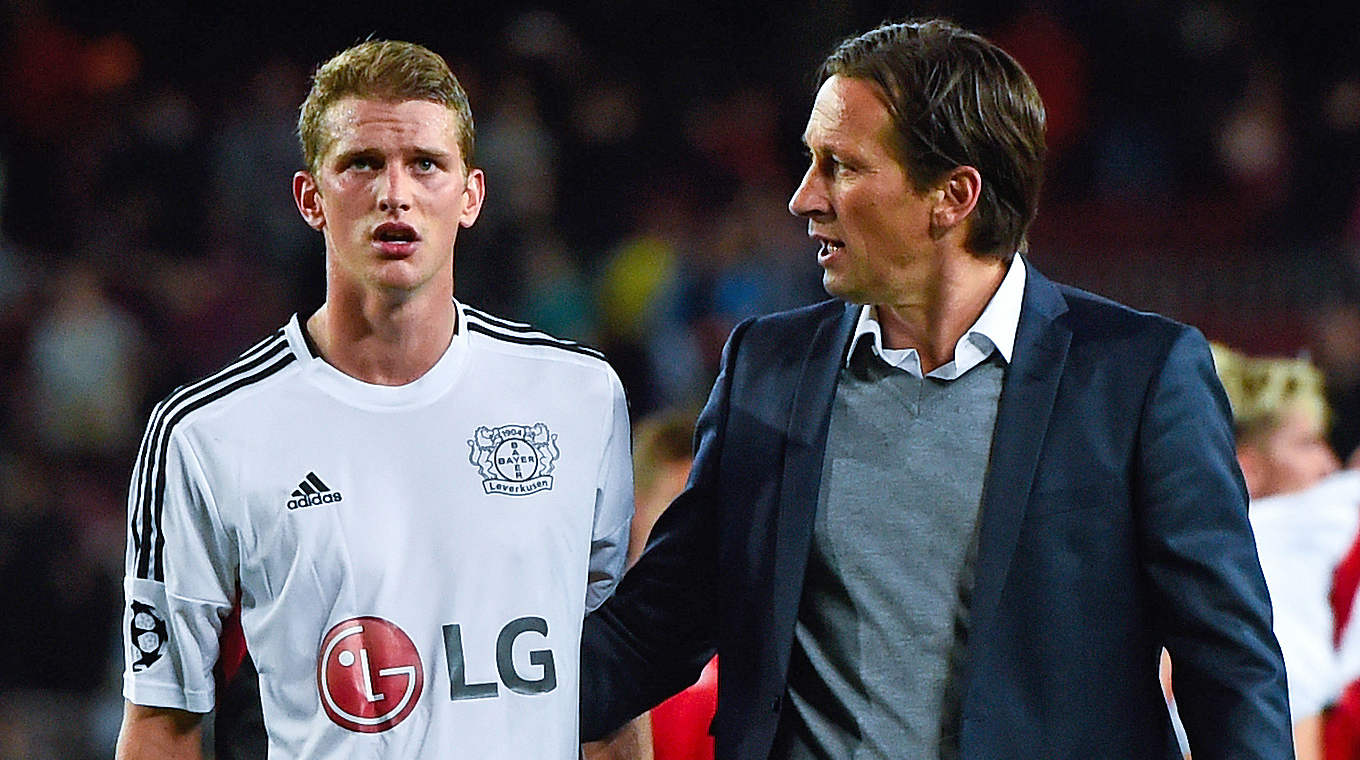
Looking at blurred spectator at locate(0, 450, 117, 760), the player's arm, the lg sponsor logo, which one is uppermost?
the lg sponsor logo

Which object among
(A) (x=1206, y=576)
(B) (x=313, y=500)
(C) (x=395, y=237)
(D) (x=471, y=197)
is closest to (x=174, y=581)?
(B) (x=313, y=500)

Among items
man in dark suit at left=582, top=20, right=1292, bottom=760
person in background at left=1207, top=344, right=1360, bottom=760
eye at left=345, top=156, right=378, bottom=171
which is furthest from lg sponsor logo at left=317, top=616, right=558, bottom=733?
person in background at left=1207, top=344, right=1360, bottom=760

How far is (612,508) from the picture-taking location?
289 cm

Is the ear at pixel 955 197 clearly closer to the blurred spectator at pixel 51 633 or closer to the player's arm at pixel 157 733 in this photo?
the player's arm at pixel 157 733

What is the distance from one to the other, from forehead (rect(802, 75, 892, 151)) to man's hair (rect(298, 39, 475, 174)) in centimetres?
58

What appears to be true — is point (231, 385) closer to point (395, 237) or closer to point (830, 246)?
point (395, 237)

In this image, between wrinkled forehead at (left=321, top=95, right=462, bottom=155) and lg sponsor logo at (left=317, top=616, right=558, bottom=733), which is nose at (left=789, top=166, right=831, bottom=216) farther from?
lg sponsor logo at (left=317, top=616, right=558, bottom=733)

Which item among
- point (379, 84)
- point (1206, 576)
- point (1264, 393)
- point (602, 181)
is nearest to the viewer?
point (1206, 576)

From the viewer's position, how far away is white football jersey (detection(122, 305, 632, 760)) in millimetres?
2592

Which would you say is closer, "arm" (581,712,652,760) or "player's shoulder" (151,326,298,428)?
"player's shoulder" (151,326,298,428)

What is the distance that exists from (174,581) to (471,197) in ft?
2.53

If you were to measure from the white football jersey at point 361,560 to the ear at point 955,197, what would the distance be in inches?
29.1

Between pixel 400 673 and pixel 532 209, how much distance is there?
638 centimetres

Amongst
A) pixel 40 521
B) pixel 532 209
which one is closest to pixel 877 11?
pixel 532 209
